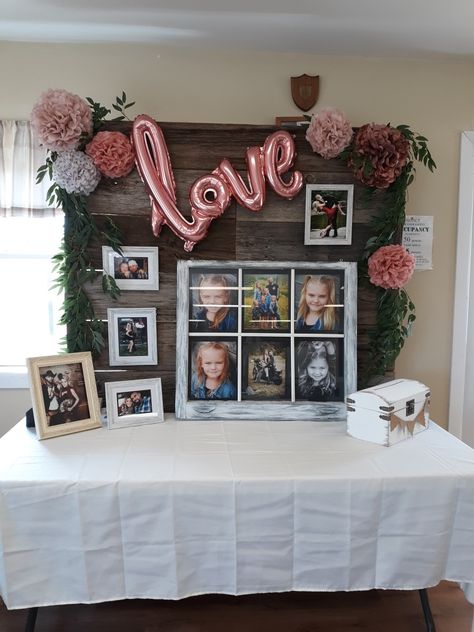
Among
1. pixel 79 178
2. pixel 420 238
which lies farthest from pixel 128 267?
pixel 420 238

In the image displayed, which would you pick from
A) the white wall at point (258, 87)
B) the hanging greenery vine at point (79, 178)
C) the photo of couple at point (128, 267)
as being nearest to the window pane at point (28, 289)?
the white wall at point (258, 87)

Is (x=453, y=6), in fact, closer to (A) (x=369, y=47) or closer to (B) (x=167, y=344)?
(A) (x=369, y=47)

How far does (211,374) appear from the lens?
75.4 inches

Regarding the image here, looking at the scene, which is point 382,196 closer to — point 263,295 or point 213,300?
point 263,295

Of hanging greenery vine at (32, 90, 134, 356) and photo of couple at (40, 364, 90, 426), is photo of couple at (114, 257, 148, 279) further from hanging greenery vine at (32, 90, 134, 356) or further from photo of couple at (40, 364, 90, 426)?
photo of couple at (40, 364, 90, 426)

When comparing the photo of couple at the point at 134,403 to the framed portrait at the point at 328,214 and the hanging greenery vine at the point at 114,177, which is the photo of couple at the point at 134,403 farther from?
the framed portrait at the point at 328,214

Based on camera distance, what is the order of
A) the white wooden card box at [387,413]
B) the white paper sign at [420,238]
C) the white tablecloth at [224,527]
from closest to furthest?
the white tablecloth at [224,527] → the white wooden card box at [387,413] → the white paper sign at [420,238]

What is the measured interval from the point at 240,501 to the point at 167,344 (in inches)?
31.6

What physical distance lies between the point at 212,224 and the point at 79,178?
565 mm

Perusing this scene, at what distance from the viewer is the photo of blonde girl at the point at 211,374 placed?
6.26 feet

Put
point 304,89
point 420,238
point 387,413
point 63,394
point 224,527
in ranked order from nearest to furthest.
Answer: point 224,527
point 387,413
point 63,394
point 304,89
point 420,238

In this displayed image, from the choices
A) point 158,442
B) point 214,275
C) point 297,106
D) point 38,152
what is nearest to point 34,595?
point 158,442

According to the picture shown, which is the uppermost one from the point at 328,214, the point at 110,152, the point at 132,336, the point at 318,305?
the point at 110,152

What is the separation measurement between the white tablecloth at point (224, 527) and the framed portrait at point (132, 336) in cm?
54
